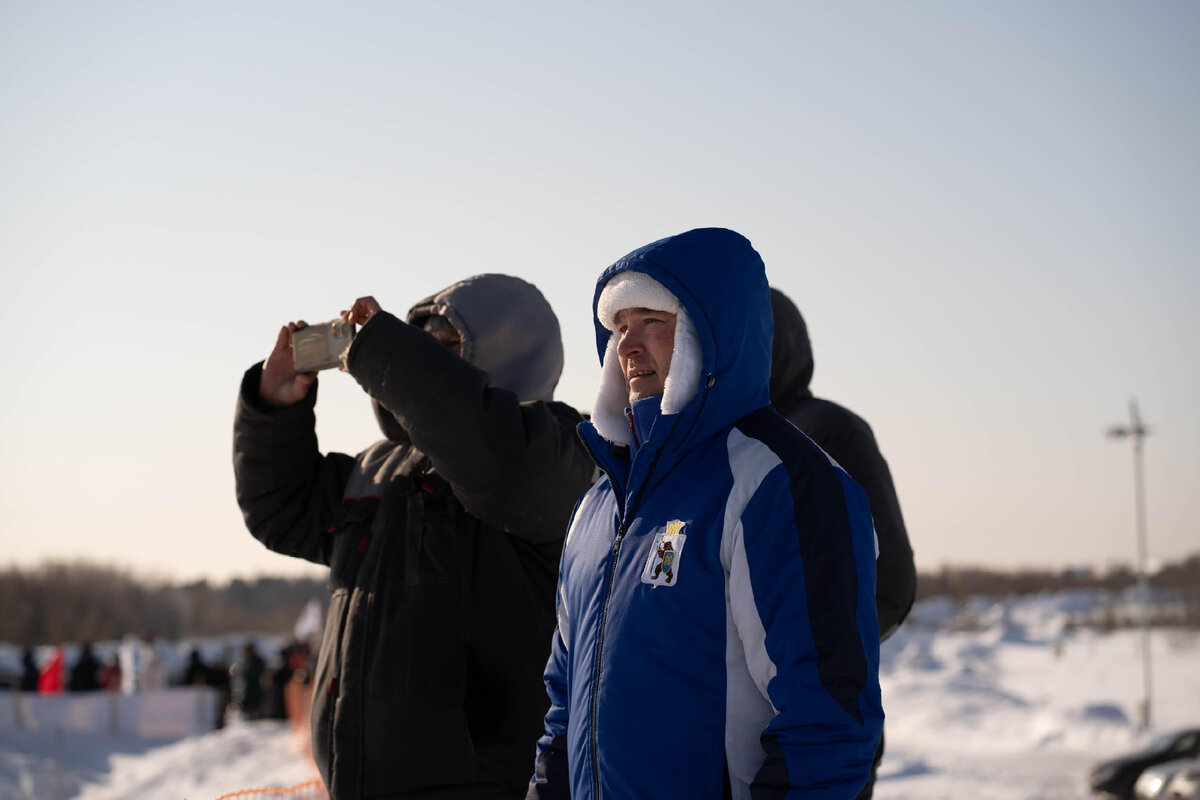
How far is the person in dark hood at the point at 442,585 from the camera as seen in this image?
10.7 feet

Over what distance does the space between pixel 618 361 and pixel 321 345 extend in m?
1.19

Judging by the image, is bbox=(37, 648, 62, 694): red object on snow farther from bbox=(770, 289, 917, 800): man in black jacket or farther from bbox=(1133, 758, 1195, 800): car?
bbox=(770, 289, 917, 800): man in black jacket

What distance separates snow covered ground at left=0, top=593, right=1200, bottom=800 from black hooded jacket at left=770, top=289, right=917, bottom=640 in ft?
12.7

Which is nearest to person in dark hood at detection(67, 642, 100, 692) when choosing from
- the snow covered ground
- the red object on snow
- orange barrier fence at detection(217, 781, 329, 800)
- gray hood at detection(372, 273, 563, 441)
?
the red object on snow

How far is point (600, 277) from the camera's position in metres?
2.74

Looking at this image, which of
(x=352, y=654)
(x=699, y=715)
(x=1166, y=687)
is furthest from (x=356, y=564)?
(x=1166, y=687)

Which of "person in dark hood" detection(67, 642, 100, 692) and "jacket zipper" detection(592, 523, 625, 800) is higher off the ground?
"jacket zipper" detection(592, 523, 625, 800)

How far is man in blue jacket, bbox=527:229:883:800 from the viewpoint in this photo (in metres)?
2.12

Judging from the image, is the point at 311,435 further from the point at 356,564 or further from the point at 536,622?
the point at 536,622

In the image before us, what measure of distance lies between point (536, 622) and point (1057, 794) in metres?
13.0

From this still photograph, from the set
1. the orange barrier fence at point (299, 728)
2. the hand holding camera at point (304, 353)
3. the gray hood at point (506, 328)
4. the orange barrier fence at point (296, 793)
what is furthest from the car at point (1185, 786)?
the hand holding camera at point (304, 353)

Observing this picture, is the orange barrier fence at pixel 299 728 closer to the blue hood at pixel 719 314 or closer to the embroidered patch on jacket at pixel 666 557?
the embroidered patch on jacket at pixel 666 557

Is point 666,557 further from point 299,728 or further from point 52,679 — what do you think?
point 52,679

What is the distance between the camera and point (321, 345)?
3689 mm
